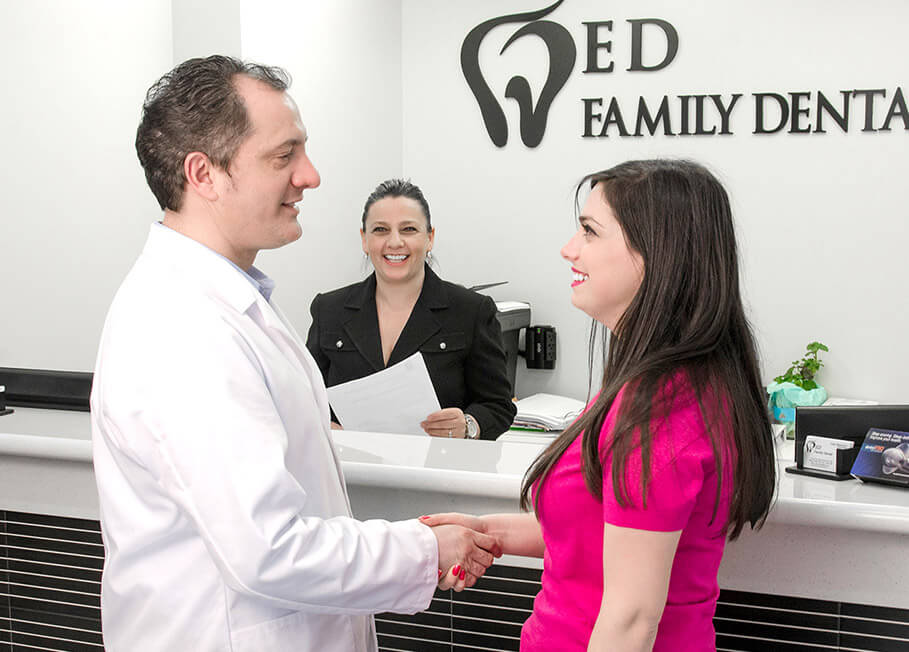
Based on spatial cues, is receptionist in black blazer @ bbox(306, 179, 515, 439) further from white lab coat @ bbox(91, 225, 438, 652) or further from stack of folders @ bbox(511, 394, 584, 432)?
white lab coat @ bbox(91, 225, 438, 652)

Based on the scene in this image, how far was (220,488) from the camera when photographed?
1.22 metres

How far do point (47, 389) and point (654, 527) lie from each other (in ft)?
6.15

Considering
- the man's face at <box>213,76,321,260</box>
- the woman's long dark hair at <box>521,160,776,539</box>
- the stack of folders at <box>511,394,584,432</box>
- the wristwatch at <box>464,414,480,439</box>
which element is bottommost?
the stack of folders at <box>511,394,584,432</box>

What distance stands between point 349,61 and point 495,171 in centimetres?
94

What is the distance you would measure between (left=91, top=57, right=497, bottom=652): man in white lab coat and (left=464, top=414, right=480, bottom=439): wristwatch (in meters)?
1.06

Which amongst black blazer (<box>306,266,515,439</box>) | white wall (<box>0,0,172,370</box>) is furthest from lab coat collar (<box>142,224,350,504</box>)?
white wall (<box>0,0,172,370</box>)

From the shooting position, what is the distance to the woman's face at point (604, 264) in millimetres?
1333

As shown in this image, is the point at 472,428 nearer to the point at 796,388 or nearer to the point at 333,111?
the point at 796,388

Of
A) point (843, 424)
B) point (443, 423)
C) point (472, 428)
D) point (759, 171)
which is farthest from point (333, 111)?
point (843, 424)

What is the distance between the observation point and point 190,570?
137cm

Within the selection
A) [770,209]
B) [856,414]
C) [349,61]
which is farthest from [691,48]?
[856,414]

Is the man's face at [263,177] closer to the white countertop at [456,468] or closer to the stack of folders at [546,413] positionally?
the white countertop at [456,468]

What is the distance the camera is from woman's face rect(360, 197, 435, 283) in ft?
9.27

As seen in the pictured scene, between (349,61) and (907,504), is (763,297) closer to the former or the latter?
(349,61)
